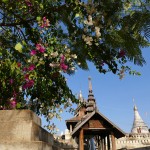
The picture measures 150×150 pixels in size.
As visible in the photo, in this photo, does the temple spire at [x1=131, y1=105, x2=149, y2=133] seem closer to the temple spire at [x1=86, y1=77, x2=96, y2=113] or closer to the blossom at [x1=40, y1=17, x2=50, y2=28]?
the temple spire at [x1=86, y1=77, x2=96, y2=113]

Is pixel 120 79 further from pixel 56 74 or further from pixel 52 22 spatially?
pixel 52 22

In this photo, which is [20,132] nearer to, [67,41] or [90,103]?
[67,41]

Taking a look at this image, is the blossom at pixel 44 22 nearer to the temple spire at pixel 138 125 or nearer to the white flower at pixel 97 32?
the white flower at pixel 97 32

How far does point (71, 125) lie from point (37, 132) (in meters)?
27.2

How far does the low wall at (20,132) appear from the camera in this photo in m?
2.70

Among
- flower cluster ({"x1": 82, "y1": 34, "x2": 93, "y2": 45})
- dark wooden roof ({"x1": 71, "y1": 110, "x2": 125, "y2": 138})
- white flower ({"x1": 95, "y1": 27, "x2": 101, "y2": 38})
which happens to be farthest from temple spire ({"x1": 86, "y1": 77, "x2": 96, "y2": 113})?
white flower ({"x1": 95, "y1": 27, "x2": 101, "y2": 38})

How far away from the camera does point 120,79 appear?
4070mm

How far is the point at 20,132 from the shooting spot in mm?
2799

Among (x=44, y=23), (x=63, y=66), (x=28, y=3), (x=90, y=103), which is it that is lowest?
(x=63, y=66)

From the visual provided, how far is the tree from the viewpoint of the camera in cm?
321

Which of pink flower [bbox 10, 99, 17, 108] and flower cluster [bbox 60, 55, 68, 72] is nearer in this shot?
pink flower [bbox 10, 99, 17, 108]

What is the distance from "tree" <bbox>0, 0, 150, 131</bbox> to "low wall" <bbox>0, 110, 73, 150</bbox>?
66 centimetres

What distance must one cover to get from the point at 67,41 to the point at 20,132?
71.8 inches

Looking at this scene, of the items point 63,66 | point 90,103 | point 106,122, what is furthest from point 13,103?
point 90,103
